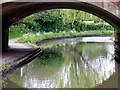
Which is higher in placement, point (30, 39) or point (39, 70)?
point (30, 39)

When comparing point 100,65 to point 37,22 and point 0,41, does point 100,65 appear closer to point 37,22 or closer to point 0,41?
point 0,41

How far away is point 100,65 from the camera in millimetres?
10023

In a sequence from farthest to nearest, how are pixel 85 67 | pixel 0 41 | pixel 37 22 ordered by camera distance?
pixel 37 22, pixel 0 41, pixel 85 67

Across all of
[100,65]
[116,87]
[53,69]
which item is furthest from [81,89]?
[100,65]

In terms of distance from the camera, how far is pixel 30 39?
21.2 metres

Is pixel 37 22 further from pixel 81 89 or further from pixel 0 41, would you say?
pixel 81 89

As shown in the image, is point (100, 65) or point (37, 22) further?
point (37, 22)

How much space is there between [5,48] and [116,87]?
31.4 ft

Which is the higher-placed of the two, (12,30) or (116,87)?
(12,30)

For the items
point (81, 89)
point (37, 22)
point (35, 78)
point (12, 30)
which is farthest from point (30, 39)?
point (81, 89)

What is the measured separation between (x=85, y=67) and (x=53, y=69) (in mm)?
1457

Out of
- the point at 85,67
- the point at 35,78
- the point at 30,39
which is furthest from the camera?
the point at 30,39

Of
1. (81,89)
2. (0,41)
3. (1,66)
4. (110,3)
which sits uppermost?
(110,3)

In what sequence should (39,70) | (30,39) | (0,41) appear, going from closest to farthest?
(39,70) < (0,41) < (30,39)
